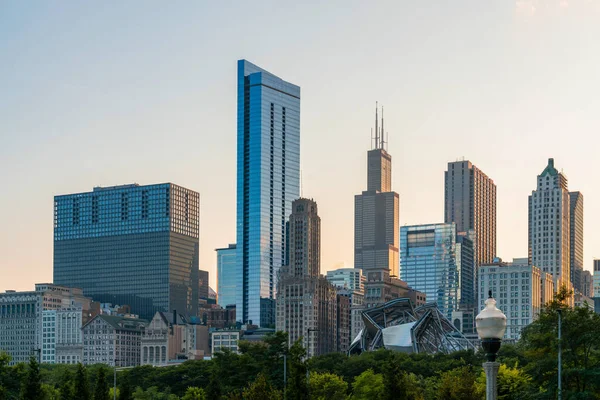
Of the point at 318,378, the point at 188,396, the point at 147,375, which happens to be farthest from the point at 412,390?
the point at 147,375

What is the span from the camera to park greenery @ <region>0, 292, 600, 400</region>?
232 feet

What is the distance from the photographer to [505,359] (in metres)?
138

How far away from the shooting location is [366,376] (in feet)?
430

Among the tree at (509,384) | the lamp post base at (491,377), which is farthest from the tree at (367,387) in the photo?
the lamp post base at (491,377)

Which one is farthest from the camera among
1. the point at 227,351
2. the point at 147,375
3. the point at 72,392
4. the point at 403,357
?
the point at 147,375

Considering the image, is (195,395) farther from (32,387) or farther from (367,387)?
(32,387)

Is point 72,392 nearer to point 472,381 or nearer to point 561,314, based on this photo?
point 472,381

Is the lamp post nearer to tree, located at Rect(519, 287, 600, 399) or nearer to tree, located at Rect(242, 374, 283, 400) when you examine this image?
tree, located at Rect(519, 287, 600, 399)

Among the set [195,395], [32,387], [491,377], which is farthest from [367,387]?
[491,377]

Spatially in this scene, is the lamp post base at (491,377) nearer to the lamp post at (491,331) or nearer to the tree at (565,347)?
the lamp post at (491,331)

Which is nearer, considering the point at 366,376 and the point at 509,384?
the point at 509,384

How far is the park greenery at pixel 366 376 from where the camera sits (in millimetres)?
70562

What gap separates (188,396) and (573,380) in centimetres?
6366

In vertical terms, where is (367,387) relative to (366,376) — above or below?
below
